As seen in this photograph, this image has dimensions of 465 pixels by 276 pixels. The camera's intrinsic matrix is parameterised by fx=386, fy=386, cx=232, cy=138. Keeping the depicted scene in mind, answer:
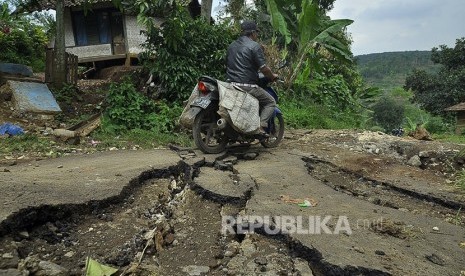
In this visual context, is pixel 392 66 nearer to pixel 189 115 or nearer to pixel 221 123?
pixel 221 123

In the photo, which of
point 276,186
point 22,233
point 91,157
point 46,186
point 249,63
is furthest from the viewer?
point 249,63

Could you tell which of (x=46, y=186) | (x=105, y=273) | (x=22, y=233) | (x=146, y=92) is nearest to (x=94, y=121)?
(x=146, y=92)

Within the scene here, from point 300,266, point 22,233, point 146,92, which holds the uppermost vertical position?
point 146,92

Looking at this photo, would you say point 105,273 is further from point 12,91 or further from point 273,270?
point 12,91

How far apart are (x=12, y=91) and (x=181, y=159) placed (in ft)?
15.1

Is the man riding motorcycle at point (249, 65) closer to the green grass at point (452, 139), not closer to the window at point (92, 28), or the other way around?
the green grass at point (452, 139)

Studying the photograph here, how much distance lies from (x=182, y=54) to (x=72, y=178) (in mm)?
5274

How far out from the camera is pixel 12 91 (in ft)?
23.1

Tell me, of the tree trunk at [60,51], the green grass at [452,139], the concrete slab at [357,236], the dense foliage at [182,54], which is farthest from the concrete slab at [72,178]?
the green grass at [452,139]

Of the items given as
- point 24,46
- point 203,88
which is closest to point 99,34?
point 24,46

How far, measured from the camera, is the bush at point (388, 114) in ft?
93.0

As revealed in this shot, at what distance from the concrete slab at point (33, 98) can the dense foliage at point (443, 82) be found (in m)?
21.1

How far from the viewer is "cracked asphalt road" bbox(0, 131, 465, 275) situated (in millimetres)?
2182

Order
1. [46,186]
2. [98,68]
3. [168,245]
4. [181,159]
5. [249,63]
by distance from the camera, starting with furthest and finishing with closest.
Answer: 1. [98,68]
2. [249,63]
3. [181,159]
4. [46,186]
5. [168,245]
